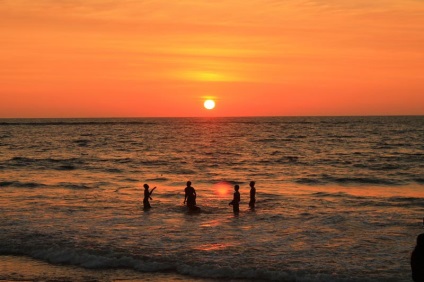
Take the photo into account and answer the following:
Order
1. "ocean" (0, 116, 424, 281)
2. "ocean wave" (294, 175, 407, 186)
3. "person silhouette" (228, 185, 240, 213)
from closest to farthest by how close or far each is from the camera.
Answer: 1. "ocean" (0, 116, 424, 281)
2. "person silhouette" (228, 185, 240, 213)
3. "ocean wave" (294, 175, 407, 186)

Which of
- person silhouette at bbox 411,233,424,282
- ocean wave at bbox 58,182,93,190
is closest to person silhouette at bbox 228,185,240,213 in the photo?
ocean wave at bbox 58,182,93,190

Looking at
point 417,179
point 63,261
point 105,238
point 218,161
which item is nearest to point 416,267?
point 63,261

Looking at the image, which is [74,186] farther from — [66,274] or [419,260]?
[419,260]

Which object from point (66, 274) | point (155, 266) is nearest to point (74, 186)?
point (66, 274)

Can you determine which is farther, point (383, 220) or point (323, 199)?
point (323, 199)

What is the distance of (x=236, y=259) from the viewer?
1540 cm

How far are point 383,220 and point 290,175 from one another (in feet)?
59.4

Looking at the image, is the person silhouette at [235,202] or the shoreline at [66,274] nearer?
the shoreline at [66,274]

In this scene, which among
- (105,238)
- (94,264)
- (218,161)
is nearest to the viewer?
(94,264)

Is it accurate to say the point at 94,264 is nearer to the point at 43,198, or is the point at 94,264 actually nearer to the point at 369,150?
the point at 43,198

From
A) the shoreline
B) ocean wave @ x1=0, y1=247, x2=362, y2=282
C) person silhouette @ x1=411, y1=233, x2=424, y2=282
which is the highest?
person silhouette @ x1=411, y1=233, x2=424, y2=282

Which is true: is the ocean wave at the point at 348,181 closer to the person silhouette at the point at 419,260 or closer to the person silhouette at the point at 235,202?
the person silhouette at the point at 235,202

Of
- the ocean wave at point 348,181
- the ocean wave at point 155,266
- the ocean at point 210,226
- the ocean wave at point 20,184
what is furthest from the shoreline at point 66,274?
the ocean wave at point 348,181

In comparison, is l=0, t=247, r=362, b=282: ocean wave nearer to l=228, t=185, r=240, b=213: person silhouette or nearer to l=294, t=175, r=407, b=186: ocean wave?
l=228, t=185, r=240, b=213: person silhouette
